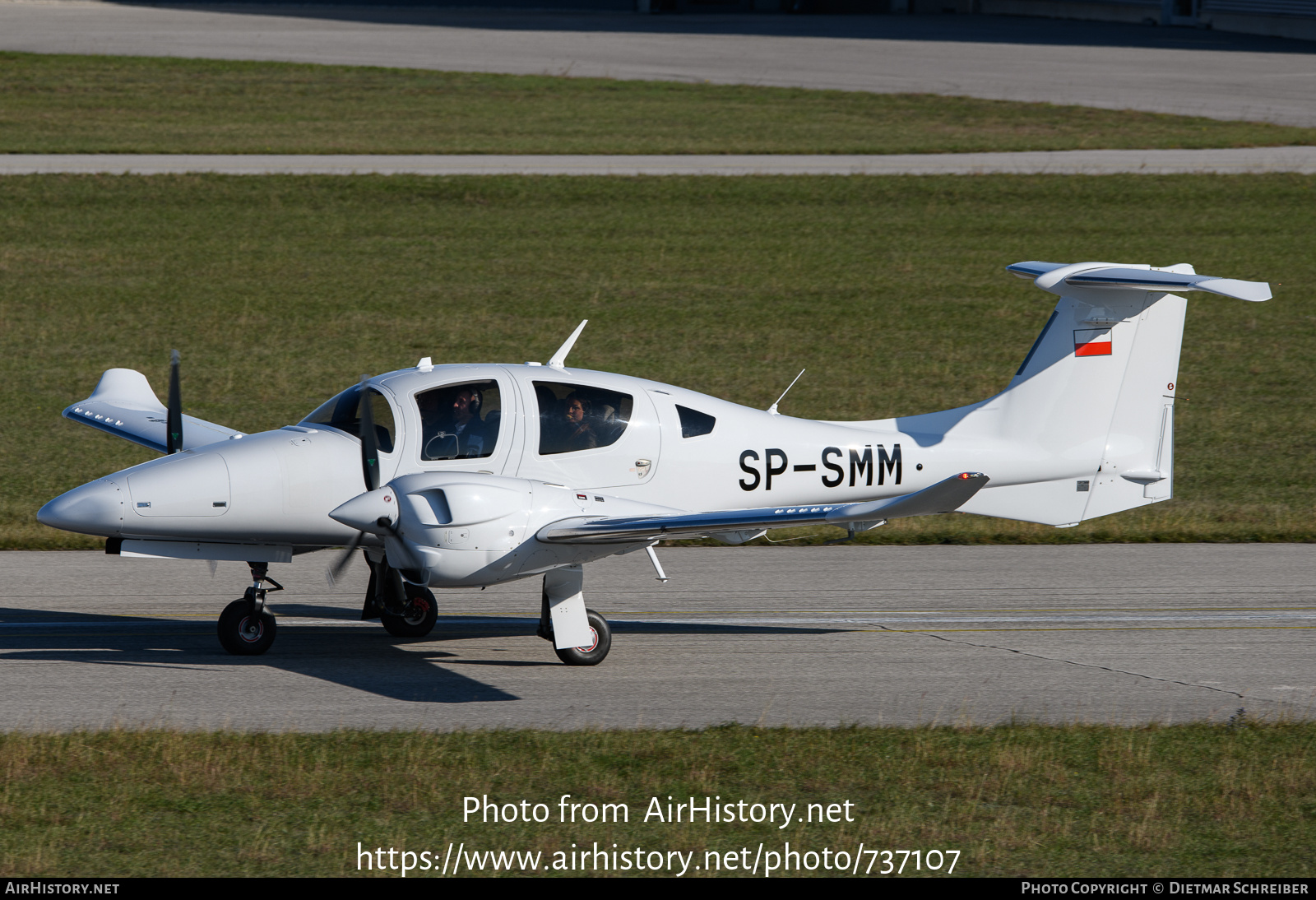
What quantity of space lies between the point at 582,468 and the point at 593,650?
164 centimetres

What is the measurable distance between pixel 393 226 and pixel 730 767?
2493cm

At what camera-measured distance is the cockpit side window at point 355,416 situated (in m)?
12.6

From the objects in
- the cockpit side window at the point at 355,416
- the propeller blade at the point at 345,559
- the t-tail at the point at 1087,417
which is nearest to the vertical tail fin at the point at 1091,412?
the t-tail at the point at 1087,417

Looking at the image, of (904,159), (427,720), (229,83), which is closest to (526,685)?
(427,720)

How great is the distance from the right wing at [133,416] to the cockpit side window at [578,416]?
3.18 m

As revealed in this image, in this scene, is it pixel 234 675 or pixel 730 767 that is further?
pixel 234 675

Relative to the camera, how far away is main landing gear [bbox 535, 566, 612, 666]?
12586mm

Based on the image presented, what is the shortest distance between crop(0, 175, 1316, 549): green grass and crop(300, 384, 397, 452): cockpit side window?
6073mm

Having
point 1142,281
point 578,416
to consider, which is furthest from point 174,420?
point 1142,281

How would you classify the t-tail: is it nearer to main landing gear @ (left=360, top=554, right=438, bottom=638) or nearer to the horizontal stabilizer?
the horizontal stabilizer

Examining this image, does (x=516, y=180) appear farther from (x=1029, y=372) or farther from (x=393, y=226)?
(x=1029, y=372)

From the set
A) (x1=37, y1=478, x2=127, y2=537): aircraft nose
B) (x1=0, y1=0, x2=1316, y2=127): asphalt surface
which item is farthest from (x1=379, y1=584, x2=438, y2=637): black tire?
(x1=0, y1=0, x2=1316, y2=127): asphalt surface

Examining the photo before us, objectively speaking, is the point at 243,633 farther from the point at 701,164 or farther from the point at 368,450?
the point at 701,164

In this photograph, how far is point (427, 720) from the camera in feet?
37.6
